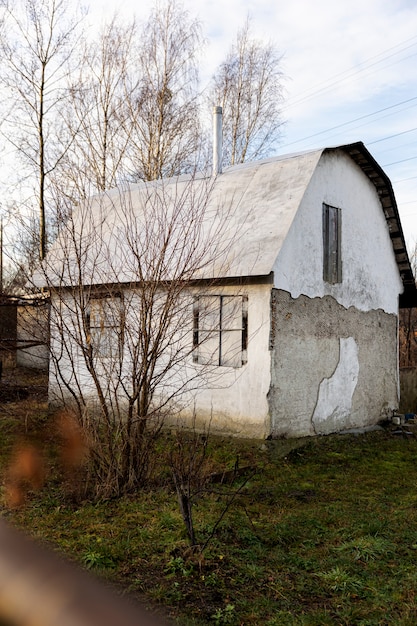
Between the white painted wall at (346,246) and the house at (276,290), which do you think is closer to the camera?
the house at (276,290)

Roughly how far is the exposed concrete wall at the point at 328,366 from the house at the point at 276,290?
0.10 feet

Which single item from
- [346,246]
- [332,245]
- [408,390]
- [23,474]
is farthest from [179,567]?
[408,390]

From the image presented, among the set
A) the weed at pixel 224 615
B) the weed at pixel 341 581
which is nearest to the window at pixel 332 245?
the weed at pixel 341 581

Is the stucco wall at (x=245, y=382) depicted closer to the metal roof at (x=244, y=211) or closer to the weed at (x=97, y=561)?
the metal roof at (x=244, y=211)

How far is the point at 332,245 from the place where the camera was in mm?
11273

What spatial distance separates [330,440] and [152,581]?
6598 millimetres

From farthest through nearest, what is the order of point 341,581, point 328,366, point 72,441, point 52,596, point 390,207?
1. point 390,207
2. point 328,366
3. point 72,441
4. point 341,581
5. point 52,596

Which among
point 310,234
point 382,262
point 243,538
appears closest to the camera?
point 243,538

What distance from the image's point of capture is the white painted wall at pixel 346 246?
1006cm

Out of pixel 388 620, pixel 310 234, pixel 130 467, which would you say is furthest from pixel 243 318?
pixel 388 620

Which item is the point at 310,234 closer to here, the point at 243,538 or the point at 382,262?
the point at 382,262

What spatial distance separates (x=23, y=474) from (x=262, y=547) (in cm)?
367

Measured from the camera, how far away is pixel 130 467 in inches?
264

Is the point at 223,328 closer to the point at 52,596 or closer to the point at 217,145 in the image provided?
the point at 217,145
